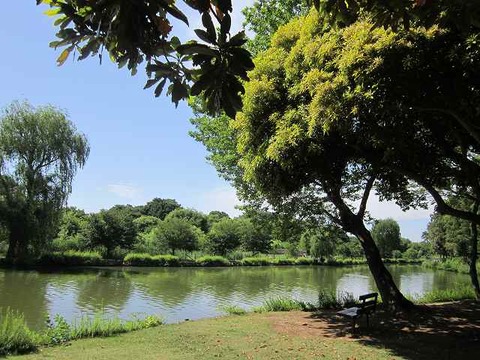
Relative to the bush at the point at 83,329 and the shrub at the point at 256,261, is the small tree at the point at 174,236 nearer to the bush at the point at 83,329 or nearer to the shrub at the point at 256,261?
the shrub at the point at 256,261

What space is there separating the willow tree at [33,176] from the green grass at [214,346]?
23517 mm

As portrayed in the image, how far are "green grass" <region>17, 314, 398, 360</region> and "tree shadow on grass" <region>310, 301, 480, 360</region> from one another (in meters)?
0.56

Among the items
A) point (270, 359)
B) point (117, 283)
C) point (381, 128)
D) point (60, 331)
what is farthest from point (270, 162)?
point (117, 283)

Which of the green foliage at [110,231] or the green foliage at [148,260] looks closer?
the green foliage at [148,260]

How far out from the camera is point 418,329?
393 inches

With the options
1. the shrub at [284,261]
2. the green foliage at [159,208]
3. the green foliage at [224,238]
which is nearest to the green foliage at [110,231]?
the green foliage at [224,238]

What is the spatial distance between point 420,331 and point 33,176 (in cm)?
2837

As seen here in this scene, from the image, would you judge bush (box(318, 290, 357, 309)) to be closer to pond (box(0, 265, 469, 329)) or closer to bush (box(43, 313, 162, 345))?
pond (box(0, 265, 469, 329))

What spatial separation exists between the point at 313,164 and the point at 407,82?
11.5 ft

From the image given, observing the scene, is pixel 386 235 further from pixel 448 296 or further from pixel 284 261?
pixel 448 296

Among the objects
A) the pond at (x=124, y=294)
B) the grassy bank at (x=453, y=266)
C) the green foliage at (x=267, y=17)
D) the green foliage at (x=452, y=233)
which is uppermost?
the green foliage at (x=267, y=17)

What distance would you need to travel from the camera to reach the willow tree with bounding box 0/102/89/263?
30.2m

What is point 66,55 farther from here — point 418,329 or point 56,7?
point 418,329

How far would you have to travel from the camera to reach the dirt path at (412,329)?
8.03 metres
